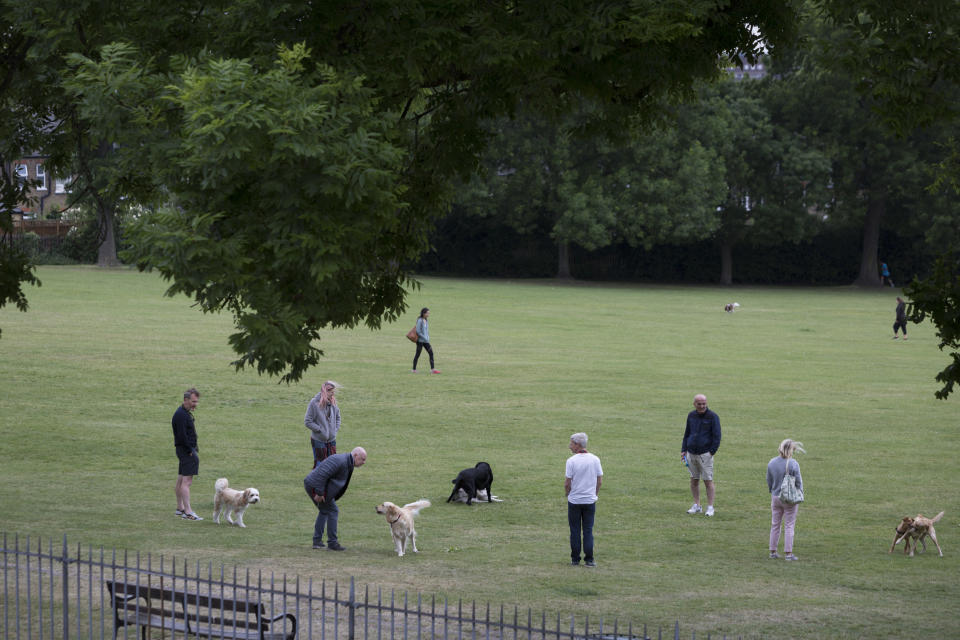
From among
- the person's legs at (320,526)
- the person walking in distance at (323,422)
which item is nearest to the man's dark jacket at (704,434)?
the person walking in distance at (323,422)

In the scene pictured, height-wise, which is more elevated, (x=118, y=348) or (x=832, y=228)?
(x=832, y=228)

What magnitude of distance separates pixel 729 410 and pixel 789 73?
56483 millimetres

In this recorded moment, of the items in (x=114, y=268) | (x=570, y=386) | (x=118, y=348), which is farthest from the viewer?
(x=114, y=268)

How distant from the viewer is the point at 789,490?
15.5 meters

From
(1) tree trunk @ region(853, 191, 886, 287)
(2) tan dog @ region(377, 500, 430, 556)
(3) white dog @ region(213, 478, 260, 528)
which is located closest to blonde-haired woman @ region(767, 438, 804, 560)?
(2) tan dog @ region(377, 500, 430, 556)

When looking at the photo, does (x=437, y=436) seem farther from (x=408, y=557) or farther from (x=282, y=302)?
(x=282, y=302)

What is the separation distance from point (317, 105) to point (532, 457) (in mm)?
13963

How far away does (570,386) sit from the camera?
32000mm

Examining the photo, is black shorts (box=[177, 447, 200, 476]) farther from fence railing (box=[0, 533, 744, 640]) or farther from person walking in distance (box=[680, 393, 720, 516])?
person walking in distance (box=[680, 393, 720, 516])

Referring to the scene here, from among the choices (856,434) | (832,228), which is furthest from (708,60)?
(832,228)

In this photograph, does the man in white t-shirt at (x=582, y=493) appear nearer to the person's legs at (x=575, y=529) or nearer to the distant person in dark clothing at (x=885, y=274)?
the person's legs at (x=575, y=529)

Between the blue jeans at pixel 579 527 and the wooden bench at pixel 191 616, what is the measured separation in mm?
5629

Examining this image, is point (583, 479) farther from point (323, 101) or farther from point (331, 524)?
point (323, 101)

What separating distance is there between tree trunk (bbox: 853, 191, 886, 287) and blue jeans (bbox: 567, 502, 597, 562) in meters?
66.7
